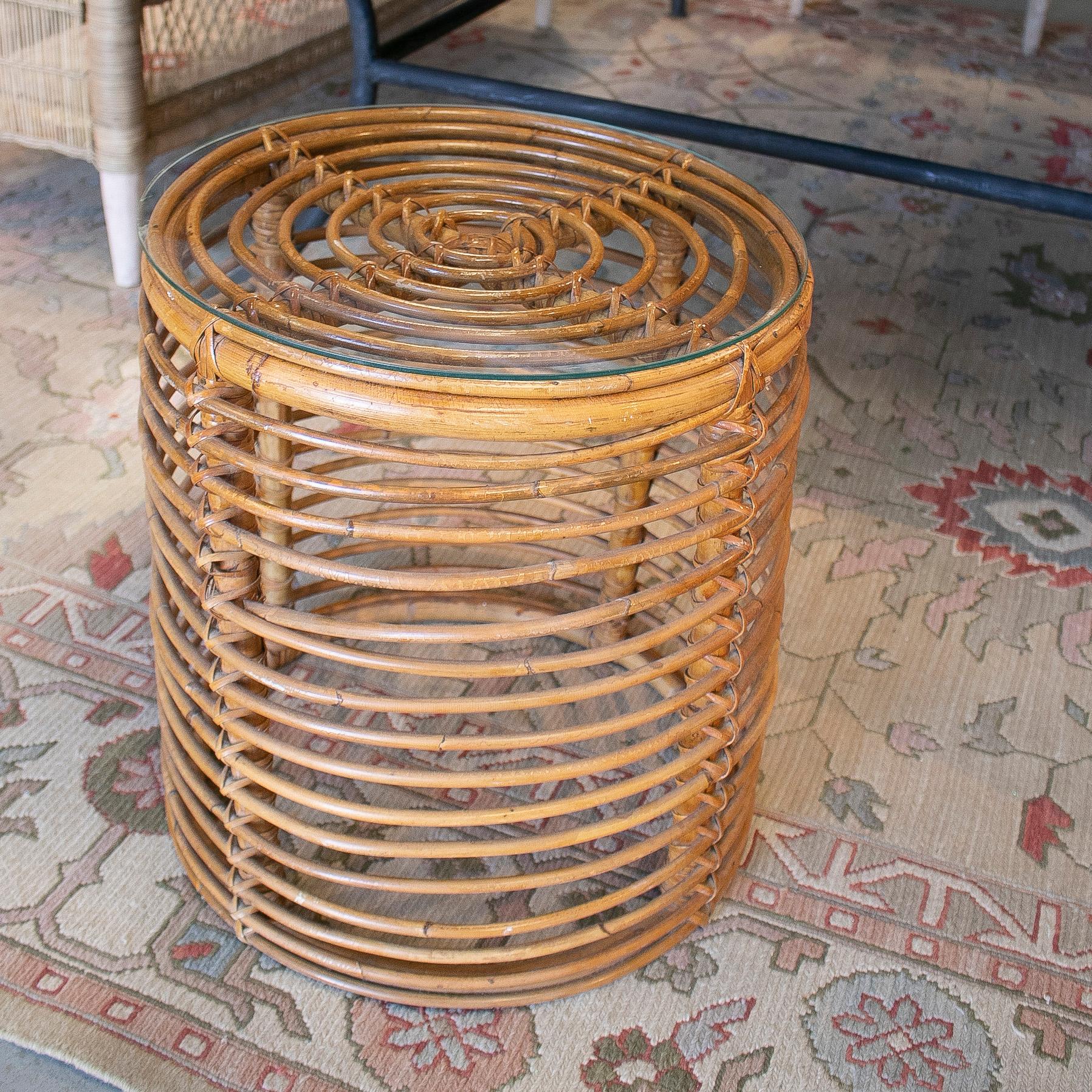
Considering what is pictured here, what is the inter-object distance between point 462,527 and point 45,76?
4.07ft

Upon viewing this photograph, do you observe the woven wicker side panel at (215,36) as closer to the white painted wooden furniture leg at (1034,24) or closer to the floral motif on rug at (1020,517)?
the floral motif on rug at (1020,517)

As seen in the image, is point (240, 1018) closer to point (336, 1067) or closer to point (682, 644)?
point (336, 1067)

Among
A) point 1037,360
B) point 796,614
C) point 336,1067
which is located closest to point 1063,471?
point 1037,360

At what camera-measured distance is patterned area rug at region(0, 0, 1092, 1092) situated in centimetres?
95

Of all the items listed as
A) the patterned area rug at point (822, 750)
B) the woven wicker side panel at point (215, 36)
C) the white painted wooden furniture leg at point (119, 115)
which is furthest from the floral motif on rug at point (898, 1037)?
the woven wicker side panel at point (215, 36)

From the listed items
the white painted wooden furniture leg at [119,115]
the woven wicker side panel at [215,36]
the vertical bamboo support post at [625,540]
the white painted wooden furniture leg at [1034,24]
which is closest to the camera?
the vertical bamboo support post at [625,540]

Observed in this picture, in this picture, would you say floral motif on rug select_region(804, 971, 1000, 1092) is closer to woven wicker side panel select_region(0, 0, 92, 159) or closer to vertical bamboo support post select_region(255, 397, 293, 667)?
vertical bamboo support post select_region(255, 397, 293, 667)

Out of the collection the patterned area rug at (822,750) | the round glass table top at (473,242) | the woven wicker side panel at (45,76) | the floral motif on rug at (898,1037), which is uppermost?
the round glass table top at (473,242)

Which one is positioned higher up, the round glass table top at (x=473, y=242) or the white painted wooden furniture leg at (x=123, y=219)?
the round glass table top at (x=473, y=242)

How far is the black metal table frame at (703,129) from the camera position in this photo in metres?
1.53

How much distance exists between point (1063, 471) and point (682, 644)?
2.18ft

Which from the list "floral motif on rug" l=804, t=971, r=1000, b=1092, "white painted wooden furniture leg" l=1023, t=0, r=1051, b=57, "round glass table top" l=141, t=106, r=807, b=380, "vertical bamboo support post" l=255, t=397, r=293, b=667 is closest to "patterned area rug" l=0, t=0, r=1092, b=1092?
"floral motif on rug" l=804, t=971, r=1000, b=1092

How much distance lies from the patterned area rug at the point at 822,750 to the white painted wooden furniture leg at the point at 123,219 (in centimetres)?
5

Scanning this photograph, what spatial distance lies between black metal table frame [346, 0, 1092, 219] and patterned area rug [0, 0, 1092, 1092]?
12.2 inches
